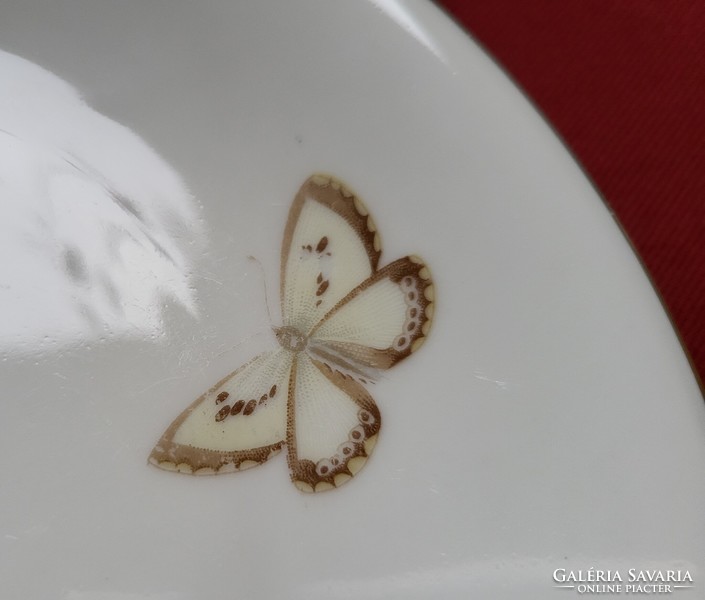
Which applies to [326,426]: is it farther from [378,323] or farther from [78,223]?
[78,223]

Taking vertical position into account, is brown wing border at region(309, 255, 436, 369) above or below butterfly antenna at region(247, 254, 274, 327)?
below

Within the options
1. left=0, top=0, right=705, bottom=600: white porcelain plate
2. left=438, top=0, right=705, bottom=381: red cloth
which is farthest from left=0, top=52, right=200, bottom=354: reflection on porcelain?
left=438, top=0, right=705, bottom=381: red cloth

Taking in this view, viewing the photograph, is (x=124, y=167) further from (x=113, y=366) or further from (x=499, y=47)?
(x=499, y=47)

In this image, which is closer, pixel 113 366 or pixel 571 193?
pixel 571 193

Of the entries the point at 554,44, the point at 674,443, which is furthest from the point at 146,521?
the point at 554,44

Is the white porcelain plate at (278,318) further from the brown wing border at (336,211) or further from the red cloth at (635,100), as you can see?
the red cloth at (635,100)

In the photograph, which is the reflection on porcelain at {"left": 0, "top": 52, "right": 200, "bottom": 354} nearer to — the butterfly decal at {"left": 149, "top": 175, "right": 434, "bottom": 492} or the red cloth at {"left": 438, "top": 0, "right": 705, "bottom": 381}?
the butterfly decal at {"left": 149, "top": 175, "right": 434, "bottom": 492}

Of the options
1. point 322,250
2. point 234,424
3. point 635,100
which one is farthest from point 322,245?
point 635,100
